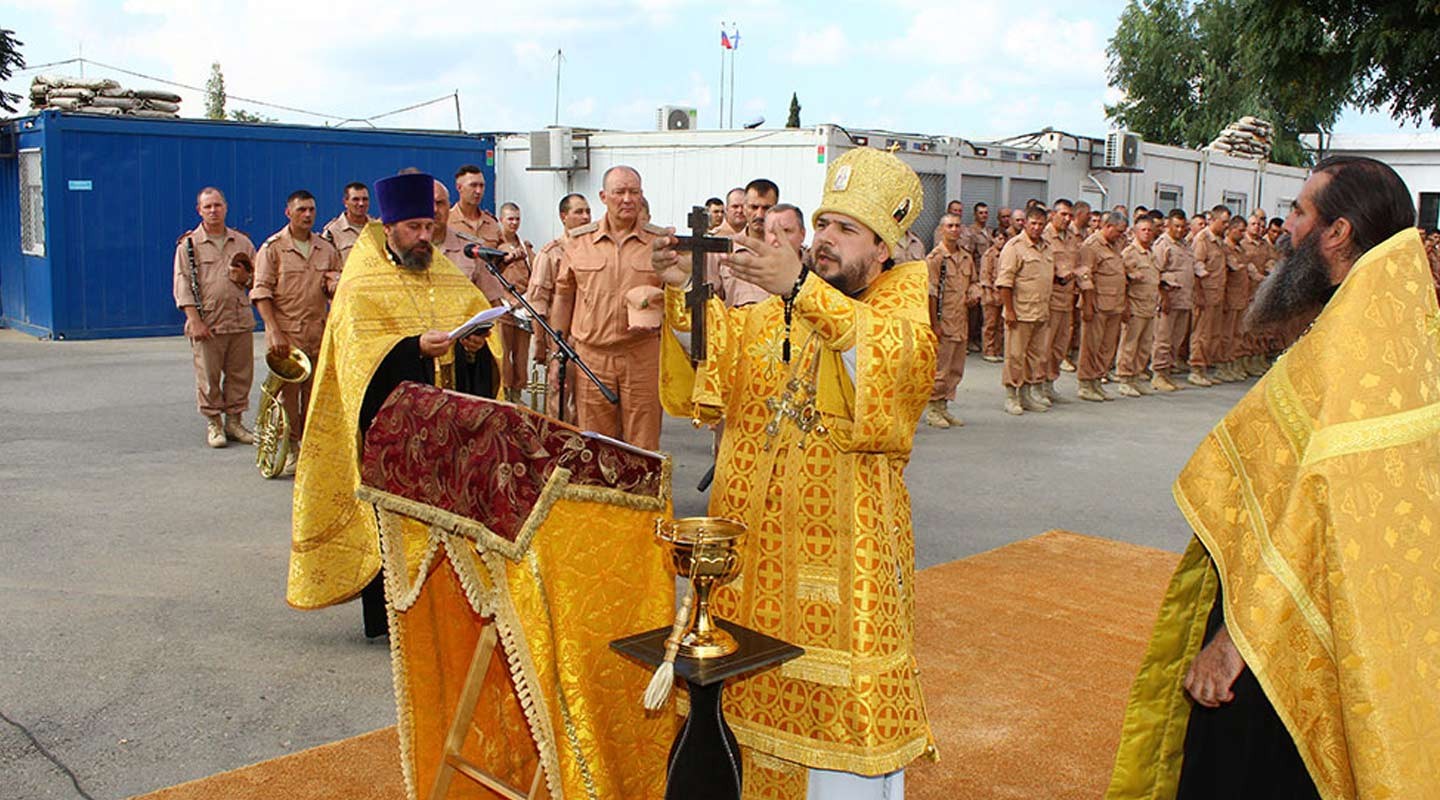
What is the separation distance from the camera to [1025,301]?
12883mm

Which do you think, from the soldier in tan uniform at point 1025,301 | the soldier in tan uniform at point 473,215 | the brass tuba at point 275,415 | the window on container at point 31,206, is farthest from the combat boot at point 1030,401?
the window on container at point 31,206

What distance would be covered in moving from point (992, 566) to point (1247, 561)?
436 centimetres

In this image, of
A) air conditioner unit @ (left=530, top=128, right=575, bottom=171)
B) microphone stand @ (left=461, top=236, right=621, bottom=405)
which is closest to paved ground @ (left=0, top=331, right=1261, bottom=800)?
microphone stand @ (left=461, top=236, right=621, bottom=405)

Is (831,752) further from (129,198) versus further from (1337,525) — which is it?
(129,198)

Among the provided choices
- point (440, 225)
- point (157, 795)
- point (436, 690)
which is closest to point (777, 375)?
point (436, 690)

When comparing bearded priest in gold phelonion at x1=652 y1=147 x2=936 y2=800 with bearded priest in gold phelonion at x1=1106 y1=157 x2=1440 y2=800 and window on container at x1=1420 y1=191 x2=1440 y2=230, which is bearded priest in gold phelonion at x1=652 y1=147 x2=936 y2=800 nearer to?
bearded priest in gold phelonion at x1=1106 y1=157 x2=1440 y2=800

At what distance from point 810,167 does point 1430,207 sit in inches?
1086

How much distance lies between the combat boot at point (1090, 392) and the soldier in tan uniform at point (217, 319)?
28.9ft

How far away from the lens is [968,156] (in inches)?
700

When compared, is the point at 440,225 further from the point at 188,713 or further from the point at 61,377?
the point at 61,377

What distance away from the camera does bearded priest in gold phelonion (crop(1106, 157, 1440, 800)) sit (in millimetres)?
2572

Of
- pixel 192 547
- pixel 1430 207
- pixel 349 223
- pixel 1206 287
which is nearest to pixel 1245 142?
pixel 1206 287

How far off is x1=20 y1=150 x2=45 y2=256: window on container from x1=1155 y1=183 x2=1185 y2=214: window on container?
1756cm

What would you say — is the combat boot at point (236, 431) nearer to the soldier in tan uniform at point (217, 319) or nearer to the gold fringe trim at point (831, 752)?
the soldier in tan uniform at point (217, 319)
